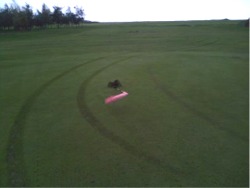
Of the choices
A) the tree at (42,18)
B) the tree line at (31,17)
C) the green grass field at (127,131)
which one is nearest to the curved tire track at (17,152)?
the green grass field at (127,131)

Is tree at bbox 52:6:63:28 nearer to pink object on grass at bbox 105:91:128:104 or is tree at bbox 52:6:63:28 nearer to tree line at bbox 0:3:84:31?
tree line at bbox 0:3:84:31

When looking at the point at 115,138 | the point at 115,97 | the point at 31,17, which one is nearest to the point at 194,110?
the point at 115,97

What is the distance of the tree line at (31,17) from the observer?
67.7 metres

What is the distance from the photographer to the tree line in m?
67.7

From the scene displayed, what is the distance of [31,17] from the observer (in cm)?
7712

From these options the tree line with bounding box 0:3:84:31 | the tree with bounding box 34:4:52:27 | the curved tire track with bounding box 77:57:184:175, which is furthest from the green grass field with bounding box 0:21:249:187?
the tree with bounding box 34:4:52:27

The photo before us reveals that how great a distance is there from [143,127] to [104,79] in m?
6.47

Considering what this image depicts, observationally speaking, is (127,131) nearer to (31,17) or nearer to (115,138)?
(115,138)

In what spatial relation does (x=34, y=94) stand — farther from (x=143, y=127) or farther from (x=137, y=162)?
(x=137, y=162)

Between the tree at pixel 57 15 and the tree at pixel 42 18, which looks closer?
the tree at pixel 42 18

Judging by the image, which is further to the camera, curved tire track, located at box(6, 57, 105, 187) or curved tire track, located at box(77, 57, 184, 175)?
curved tire track, located at box(77, 57, 184, 175)

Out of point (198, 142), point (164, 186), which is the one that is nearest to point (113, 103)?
point (198, 142)

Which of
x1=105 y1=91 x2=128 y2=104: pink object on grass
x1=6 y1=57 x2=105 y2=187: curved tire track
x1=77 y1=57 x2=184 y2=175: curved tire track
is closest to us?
x1=6 y1=57 x2=105 y2=187: curved tire track

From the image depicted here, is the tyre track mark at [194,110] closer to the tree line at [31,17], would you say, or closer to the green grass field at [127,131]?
the green grass field at [127,131]
